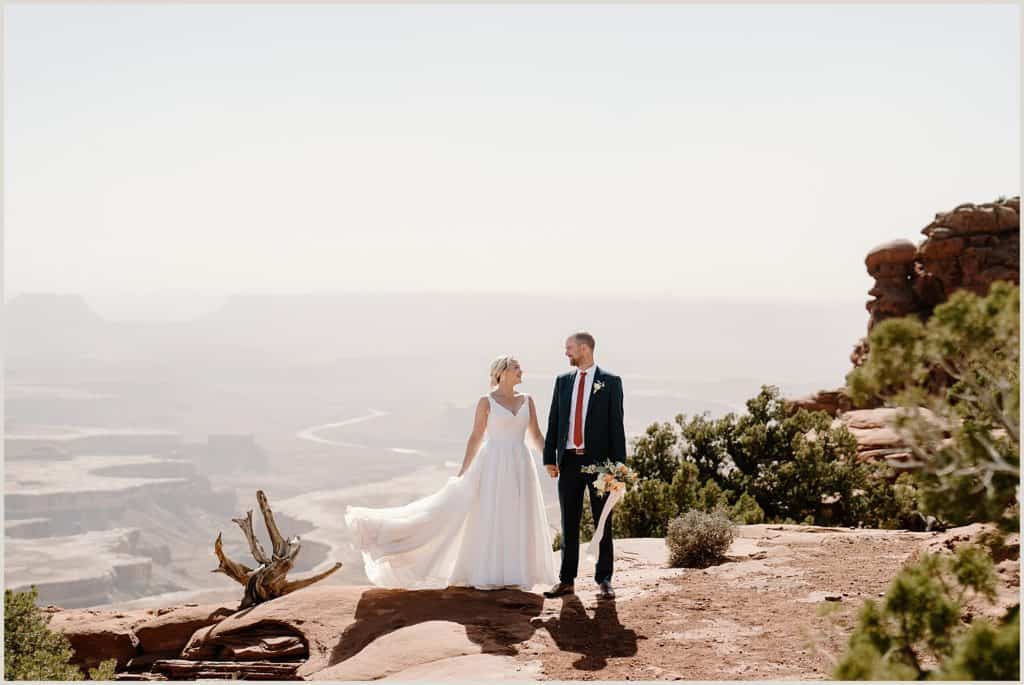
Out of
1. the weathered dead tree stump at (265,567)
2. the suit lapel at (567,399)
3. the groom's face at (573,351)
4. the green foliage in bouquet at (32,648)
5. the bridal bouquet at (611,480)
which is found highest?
the groom's face at (573,351)

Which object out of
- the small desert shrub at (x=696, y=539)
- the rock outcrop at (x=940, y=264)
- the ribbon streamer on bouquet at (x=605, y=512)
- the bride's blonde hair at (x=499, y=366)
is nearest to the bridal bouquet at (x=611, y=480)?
the ribbon streamer on bouquet at (x=605, y=512)

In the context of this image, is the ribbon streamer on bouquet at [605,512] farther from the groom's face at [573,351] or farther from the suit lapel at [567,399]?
the groom's face at [573,351]

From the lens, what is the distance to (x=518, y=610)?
9781 millimetres

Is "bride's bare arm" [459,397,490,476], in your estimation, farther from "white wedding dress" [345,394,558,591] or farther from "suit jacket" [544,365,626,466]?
"suit jacket" [544,365,626,466]

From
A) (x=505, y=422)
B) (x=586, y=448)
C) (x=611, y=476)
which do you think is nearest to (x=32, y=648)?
(x=505, y=422)

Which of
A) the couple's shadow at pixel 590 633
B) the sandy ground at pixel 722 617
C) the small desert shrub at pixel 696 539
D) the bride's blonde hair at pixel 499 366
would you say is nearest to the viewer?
the sandy ground at pixel 722 617

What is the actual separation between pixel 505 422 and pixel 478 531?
1225 mm

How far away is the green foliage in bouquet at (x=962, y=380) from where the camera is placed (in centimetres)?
485

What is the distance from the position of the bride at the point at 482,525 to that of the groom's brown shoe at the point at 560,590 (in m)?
0.21

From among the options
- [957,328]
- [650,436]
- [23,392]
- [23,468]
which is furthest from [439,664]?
[23,392]

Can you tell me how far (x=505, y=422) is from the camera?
35.2ft

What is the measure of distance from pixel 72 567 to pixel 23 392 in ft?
343

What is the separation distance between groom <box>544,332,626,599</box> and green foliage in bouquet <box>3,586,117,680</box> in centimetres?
610

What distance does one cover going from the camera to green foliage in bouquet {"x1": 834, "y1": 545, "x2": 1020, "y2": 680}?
4.52 meters
